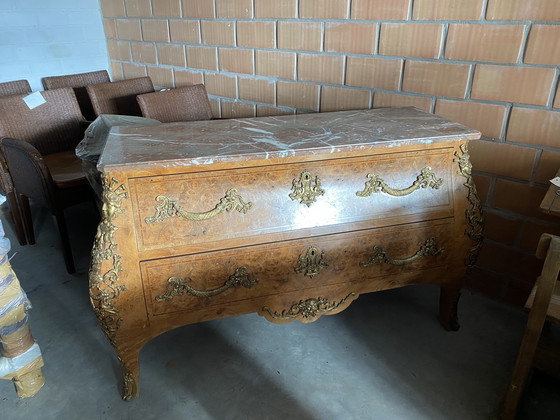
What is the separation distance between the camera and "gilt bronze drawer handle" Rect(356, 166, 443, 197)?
136 cm

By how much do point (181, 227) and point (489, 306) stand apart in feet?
4.68

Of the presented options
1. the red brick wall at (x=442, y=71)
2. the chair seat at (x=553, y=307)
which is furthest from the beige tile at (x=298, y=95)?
the chair seat at (x=553, y=307)

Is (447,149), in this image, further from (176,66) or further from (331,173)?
(176,66)

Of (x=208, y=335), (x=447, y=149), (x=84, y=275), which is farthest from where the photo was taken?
(x=84, y=275)

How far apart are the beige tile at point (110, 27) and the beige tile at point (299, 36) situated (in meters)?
1.50

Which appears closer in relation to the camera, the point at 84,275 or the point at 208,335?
the point at 208,335

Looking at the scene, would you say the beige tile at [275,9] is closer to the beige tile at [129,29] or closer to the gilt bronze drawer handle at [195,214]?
the beige tile at [129,29]

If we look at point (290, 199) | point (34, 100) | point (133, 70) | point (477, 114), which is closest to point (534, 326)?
point (290, 199)

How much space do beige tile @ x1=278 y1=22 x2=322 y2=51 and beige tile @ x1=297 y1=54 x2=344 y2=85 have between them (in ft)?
0.15

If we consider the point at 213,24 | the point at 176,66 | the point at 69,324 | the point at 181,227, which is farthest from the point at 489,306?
the point at 176,66

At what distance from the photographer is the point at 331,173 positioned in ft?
4.33

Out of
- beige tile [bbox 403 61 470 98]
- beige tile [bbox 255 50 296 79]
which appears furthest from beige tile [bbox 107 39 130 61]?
beige tile [bbox 403 61 470 98]

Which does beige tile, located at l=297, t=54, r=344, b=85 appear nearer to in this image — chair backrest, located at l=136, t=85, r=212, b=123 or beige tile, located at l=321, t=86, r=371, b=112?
beige tile, located at l=321, t=86, r=371, b=112

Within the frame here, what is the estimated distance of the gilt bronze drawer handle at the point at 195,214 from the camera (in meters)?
1.20
